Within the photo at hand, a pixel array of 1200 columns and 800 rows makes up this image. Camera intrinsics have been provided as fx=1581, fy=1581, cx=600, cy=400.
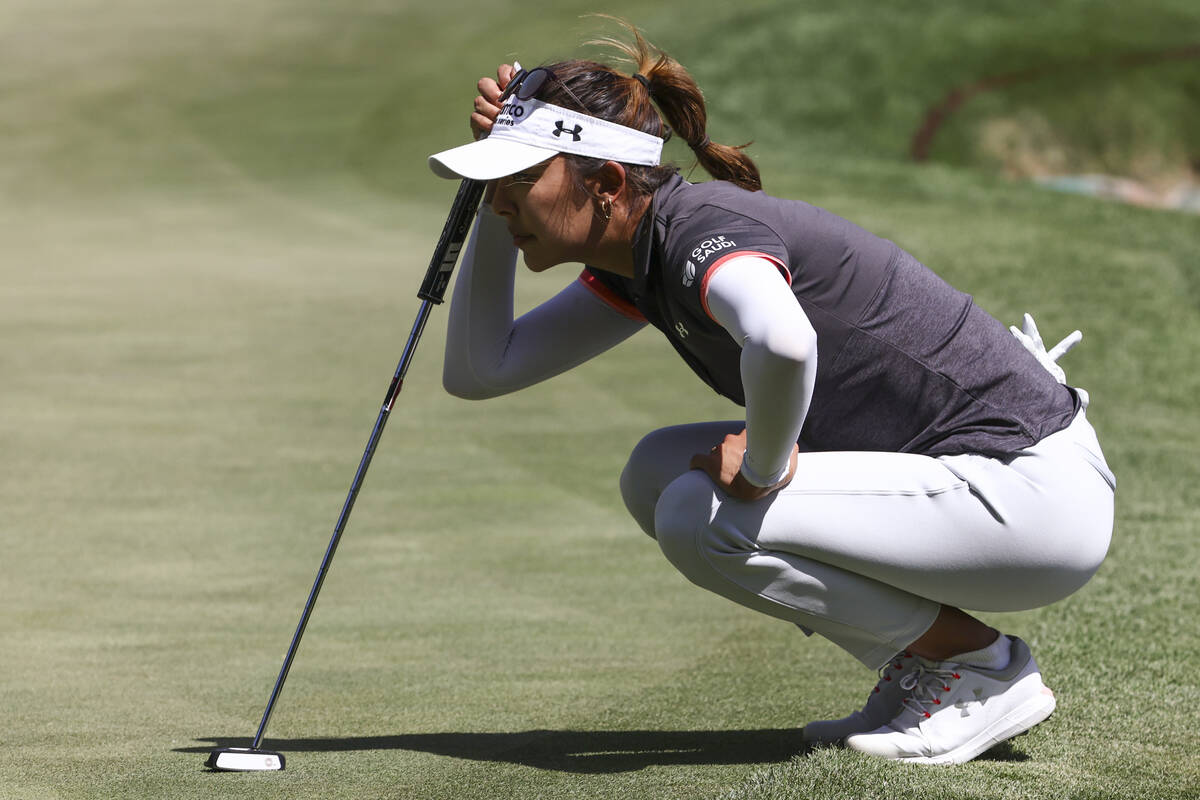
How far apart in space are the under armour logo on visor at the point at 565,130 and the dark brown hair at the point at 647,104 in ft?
0.10

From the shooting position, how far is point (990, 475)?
232 centimetres

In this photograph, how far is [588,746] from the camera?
8.45 ft

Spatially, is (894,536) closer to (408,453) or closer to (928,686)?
(928,686)

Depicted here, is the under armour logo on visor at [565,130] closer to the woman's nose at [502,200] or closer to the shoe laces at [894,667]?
the woman's nose at [502,200]

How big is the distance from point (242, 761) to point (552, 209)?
96 cm

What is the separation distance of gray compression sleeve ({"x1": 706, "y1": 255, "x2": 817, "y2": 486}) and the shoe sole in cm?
58

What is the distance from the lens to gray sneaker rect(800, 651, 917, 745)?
2.49 m

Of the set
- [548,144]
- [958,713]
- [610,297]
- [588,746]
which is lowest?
[588,746]

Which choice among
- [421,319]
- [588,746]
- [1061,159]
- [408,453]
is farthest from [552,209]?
[1061,159]

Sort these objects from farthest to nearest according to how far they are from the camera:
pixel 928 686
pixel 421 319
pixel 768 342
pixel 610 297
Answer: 1. pixel 421 319
2. pixel 610 297
3. pixel 928 686
4. pixel 768 342

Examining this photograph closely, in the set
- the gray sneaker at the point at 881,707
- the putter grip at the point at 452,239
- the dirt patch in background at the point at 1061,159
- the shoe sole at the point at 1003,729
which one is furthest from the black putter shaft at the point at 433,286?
the dirt patch in background at the point at 1061,159

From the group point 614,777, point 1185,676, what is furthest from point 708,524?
point 1185,676

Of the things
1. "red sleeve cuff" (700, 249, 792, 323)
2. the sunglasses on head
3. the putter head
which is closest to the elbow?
"red sleeve cuff" (700, 249, 792, 323)

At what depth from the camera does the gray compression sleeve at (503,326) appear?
106 inches
